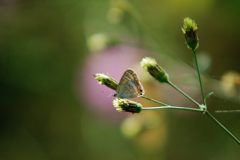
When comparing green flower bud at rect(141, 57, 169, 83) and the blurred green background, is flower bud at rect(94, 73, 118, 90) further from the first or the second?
the blurred green background

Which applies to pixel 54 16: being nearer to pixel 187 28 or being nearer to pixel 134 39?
pixel 134 39

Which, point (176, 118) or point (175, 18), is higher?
point (175, 18)

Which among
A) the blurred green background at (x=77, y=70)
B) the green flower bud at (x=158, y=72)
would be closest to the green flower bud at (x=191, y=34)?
the green flower bud at (x=158, y=72)

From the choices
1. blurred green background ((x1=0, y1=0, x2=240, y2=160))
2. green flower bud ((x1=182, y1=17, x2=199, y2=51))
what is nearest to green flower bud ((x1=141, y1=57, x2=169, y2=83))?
Answer: green flower bud ((x1=182, y1=17, x2=199, y2=51))

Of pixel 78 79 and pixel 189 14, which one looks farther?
pixel 78 79

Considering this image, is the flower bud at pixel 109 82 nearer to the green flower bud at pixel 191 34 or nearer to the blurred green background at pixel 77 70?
the green flower bud at pixel 191 34

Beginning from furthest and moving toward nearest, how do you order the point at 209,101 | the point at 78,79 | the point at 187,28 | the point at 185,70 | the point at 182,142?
1. the point at 78,79
2. the point at 182,142
3. the point at 209,101
4. the point at 185,70
5. the point at 187,28

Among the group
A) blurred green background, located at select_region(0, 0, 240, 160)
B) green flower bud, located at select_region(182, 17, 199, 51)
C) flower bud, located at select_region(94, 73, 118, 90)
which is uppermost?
blurred green background, located at select_region(0, 0, 240, 160)

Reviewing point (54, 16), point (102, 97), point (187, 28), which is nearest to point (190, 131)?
point (102, 97)
